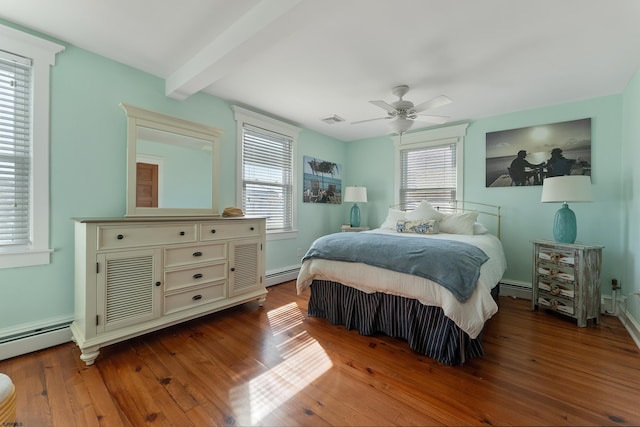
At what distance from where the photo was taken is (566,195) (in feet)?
8.98

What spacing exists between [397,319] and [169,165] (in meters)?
2.63

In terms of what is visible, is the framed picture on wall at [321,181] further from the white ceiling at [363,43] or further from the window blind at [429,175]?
the white ceiling at [363,43]

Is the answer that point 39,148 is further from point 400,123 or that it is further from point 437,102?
point 437,102

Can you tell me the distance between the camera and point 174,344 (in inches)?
87.7

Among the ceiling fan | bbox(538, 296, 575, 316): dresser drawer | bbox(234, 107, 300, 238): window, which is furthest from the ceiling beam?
bbox(538, 296, 575, 316): dresser drawer

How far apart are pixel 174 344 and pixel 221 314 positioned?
2.17 feet

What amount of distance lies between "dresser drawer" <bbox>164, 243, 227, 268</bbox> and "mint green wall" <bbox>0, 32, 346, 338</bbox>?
2.23 ft

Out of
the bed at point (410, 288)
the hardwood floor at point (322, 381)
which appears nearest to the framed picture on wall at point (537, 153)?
the bed at point (410, 288)

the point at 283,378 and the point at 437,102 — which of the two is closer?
the point at 283,378

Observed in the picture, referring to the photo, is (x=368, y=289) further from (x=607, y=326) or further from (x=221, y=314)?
(x=607, y=326)

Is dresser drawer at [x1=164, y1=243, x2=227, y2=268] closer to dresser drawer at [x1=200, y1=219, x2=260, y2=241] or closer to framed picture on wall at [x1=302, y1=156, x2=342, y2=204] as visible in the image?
dresser drawer at [x1=200, y1=219, x2=260, y2=241]

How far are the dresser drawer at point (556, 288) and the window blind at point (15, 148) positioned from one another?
15.9 ft

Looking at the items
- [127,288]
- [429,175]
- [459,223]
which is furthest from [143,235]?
[429,175]

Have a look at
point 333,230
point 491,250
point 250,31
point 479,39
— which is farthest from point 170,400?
point 333,230
